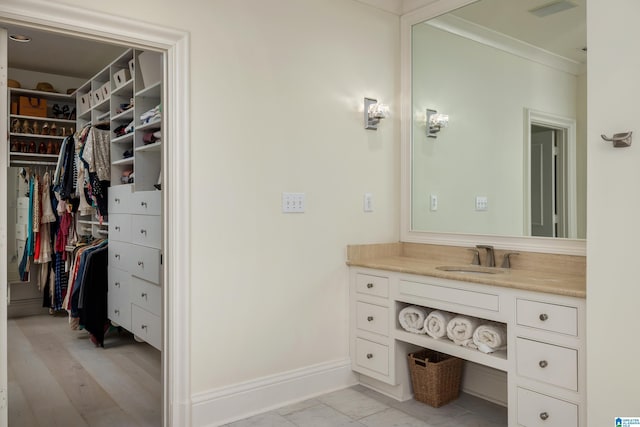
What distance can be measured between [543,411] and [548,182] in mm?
1147

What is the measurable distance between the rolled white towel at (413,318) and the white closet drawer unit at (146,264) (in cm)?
164

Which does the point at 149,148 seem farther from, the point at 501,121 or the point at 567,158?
the point at 567,158

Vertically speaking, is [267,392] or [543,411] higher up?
[543,411]

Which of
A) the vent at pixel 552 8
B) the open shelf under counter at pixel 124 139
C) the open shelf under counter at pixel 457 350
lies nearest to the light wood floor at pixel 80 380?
the open shelf under counter at pixel 457 350

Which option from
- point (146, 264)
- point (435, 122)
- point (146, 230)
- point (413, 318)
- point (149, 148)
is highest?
point (435, 122)

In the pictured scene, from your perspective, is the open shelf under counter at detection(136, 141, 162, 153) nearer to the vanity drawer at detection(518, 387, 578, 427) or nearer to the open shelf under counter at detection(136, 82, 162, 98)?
the open shelf under counter at detection(136, 82, 162, 98)

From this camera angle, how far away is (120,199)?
4066mm

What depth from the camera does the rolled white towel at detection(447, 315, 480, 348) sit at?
2549 millimetres

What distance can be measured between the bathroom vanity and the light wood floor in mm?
1345

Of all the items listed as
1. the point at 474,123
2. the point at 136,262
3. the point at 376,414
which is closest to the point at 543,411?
the point at 376,414

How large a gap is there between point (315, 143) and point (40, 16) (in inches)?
60.1

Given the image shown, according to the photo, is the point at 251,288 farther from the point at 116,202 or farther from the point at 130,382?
the point at 116,202

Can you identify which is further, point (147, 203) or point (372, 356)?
point (147, 203)
